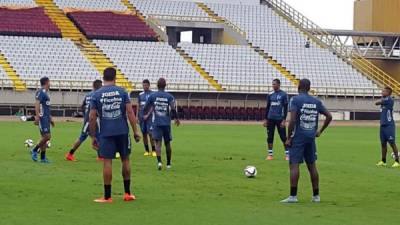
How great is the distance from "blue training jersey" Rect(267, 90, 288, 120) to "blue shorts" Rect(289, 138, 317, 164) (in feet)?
30.5

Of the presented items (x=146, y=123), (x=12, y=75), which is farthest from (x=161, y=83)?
(x=12, y=75)

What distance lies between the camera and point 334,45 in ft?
228

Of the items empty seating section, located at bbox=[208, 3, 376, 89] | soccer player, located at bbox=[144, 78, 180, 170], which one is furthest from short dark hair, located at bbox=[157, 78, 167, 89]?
empty seating section, located at bbox=[208, 3, 376, 89]

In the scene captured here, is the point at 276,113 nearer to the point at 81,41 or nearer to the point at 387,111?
the point at 387,111

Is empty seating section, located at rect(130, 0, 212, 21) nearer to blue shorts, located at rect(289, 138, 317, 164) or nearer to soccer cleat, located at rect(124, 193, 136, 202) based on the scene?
blue shorts, located at rect(289, 138, 317, 164)

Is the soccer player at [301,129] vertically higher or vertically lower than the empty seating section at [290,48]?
lower

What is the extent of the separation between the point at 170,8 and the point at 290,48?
998 centimetres

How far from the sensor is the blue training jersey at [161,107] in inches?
791

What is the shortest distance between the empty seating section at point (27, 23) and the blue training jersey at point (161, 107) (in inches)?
1705

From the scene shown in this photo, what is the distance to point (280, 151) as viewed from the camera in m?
28.1

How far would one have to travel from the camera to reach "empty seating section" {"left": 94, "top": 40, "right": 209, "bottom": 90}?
59.0 metres

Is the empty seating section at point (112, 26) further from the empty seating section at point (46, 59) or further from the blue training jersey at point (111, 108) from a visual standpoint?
the blue training jersey at point (111, 108)

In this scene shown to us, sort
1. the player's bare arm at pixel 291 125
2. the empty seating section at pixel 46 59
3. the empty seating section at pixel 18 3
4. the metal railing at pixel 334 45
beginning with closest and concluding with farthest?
the player's bare arm at pixel 291 125 → the empty seating section at pixel 46 59 → the empty seating section at pixel 18 3 → the metal railing at pixel 334 45

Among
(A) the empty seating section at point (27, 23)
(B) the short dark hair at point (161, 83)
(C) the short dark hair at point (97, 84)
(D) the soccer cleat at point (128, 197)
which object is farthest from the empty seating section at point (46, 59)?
(D) the soccer cleat at point (128, 197)
